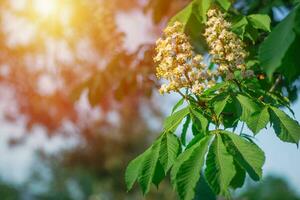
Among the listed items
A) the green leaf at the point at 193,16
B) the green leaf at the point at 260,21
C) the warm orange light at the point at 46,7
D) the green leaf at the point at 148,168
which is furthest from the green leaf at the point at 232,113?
the warm orange light at the point at 46,7

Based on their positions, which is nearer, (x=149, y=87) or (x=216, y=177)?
(x=216, y=177)

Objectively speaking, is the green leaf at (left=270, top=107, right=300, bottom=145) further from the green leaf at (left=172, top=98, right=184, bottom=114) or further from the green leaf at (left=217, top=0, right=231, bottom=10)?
the green leaf at (left=217, top=0, right=231, bottom=10)

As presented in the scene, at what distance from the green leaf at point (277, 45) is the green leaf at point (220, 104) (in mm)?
554

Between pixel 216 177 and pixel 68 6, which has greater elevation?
pixel 68 6

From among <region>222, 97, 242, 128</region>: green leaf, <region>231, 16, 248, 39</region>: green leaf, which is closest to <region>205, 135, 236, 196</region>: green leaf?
<region>222, 97, 242, 128</region>: green leaf

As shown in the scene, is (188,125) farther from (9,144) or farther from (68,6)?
(9,144)

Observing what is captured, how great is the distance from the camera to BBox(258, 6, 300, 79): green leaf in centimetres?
222

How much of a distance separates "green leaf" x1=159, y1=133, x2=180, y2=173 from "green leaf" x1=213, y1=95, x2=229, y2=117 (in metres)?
0.27

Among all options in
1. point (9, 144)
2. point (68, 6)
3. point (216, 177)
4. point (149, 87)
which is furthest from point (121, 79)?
point (9, 144)

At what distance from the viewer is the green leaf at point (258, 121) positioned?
2775 millimetres

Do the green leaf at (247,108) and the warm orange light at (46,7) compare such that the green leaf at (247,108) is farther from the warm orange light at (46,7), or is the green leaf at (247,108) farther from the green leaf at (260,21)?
the warm orange light at (46,7)

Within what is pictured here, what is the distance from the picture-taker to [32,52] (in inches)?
449

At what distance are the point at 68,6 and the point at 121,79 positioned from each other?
14.9 feet

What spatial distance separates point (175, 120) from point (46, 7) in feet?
24.8
